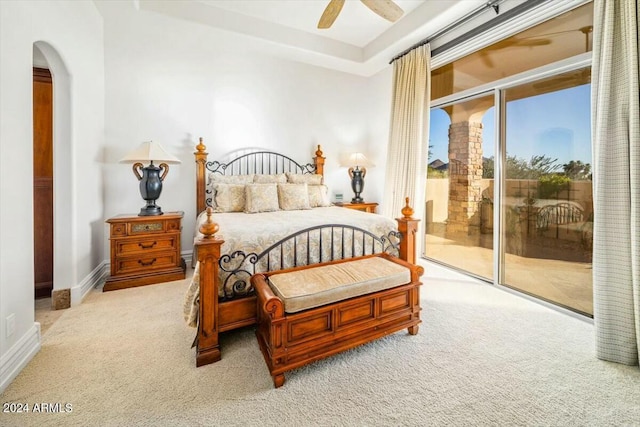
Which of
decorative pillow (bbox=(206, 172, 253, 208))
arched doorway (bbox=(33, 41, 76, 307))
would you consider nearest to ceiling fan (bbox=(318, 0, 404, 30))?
decorative pillow (bbox=(206, 172, 253, 208))

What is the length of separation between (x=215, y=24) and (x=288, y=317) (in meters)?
3.60

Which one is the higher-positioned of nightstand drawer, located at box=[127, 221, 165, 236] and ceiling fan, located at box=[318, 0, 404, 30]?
ceiling fan, located at box=[318, 0, 404, 30]

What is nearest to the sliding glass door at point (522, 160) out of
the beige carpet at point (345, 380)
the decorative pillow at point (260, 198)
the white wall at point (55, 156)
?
the beige carpet at point (345, 380)

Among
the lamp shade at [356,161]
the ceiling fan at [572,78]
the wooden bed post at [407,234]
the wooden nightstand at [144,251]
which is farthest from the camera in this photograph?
the lamp shade at [356,161]

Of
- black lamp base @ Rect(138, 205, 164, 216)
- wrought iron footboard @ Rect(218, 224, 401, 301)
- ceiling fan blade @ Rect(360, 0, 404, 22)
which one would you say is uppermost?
ceiling fan blade @ Rect(360, 0, 404, 22)

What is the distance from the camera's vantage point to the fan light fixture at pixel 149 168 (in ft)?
9.36

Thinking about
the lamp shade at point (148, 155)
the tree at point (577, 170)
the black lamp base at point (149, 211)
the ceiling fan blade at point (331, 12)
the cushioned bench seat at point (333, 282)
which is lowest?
the cushioned bench seat at point (333, 282)

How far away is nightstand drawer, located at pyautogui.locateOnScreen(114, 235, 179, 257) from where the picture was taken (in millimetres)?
2802

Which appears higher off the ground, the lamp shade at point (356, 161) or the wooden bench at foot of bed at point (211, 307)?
the lamp shade at point (356, 161)

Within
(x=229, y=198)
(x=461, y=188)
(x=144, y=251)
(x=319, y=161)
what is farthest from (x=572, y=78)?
(x=144, y=251)

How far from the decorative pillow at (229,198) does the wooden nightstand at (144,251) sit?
1.60 feet

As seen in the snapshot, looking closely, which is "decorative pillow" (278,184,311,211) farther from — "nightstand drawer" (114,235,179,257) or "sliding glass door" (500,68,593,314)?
"sliding glass door" (500,68,593,314)

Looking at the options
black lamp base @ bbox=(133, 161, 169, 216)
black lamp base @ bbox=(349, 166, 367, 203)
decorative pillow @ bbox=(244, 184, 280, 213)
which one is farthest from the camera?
black lamp base @ bbox=(349, 166, 367, 203)

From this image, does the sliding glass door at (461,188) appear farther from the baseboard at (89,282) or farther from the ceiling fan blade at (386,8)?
the baseboard at (89,282)
